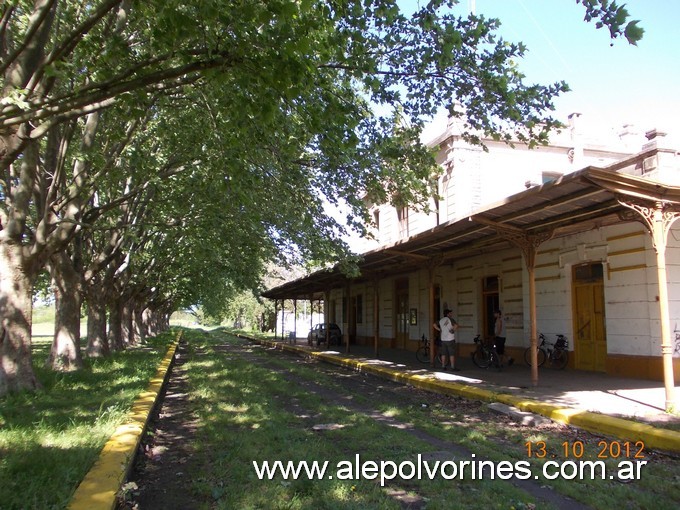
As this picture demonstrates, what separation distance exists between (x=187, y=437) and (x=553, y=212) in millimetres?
7474

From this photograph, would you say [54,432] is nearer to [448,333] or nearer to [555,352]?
[448,333]

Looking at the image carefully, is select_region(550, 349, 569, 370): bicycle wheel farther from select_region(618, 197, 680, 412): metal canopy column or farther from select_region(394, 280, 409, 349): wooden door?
select_region(394, 280, 409, 349): wooden door

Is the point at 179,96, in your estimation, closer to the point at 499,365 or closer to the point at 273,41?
the point at 273,41

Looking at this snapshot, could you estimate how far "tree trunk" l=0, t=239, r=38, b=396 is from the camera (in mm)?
8109

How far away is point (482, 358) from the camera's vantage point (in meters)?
14.4

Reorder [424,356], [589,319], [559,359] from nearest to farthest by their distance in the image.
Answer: [589,319] < [559,359] < [424,356]

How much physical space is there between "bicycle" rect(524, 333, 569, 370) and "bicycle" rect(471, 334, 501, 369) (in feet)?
3.85

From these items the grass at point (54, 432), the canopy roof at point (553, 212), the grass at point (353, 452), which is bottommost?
the grass at point (353, 452)

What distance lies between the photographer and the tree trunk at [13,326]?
8109 mm

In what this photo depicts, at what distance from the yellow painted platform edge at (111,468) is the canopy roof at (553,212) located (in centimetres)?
679

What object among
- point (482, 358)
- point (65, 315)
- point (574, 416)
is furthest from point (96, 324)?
point (574, 416)

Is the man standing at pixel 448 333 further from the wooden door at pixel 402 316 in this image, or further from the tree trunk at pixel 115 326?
the tree trunk at pixel 115 326

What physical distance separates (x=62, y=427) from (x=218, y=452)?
1882mm

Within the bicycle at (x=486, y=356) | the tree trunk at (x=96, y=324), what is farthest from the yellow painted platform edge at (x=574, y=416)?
the tree trunk at (x=96, y=324)
